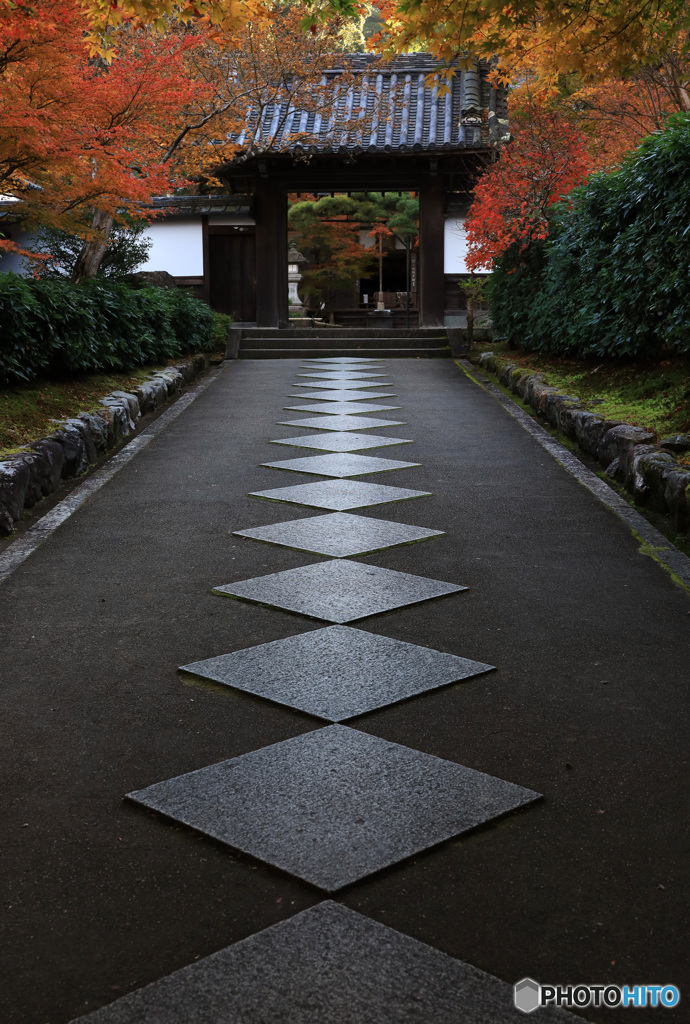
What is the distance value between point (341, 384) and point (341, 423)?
3.12 m

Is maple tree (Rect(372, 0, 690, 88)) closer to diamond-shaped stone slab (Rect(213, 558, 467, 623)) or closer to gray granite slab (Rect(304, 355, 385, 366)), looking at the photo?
diamond-shaped stone slab (Rect(213, 558, 467, 623))

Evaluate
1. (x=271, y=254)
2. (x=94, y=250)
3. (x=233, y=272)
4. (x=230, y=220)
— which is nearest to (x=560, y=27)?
(x=94, y=250)

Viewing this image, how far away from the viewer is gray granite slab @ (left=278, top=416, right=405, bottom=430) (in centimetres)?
867

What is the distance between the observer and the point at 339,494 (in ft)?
19.8

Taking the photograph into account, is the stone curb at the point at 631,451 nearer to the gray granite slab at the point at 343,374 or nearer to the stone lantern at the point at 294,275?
the gray granite slab at the point at 343,374

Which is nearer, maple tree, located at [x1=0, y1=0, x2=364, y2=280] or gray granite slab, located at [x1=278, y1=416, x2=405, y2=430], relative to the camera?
maple tree, located at [x1=0, y1=0, x2=364, y2=280]

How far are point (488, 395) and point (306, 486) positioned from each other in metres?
5.28

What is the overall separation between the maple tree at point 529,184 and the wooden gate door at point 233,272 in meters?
8.79

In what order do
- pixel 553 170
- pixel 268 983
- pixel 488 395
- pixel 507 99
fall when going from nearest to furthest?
pixel 268 983 < pixel 488 395 < pixel 553 170 < pixel 507 99

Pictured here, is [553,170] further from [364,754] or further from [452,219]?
[364,754]

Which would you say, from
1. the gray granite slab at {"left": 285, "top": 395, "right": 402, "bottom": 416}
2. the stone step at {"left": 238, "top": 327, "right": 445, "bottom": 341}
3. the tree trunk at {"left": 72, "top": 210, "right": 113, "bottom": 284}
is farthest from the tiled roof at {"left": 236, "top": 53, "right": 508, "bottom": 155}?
the gray granite slab at {"left": 285, "top": 395, "right": 402, "bottom": 416}

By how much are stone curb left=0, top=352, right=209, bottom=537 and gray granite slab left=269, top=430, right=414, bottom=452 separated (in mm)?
1429

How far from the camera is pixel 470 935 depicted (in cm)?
201

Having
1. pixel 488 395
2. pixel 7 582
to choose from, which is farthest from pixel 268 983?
pixel 488 395
